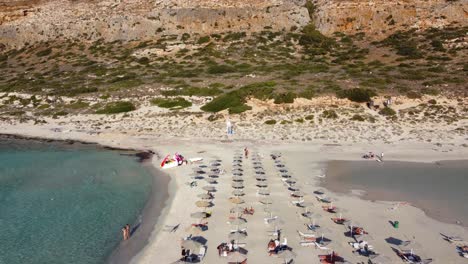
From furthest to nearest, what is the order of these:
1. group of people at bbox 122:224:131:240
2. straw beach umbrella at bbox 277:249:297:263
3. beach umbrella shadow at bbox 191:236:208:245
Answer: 1. group of people at bbox 122:224:131:240
2. beach umbrella shadow at bbox 191:236:208:245
3. straw beach umbrella at bbox 277:249:297:263

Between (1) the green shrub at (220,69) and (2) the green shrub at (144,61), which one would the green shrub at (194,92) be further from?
(2) the green shrub at (144,61)

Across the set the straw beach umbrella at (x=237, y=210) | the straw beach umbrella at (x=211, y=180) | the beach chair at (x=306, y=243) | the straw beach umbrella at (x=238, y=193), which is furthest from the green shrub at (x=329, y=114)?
the beach chair at (x=306, y=243)

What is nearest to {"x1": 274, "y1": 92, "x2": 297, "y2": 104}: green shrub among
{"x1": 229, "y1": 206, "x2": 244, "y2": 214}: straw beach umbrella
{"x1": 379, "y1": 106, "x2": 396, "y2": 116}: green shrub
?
{"x1": 379, "y1": 106, "x2": 396, "y2": 116}: green shrub

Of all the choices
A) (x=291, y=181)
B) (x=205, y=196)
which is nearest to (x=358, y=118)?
(x=291, y=181)

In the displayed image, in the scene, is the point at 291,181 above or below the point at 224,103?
below

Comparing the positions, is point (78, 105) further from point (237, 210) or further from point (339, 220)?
point (339, 220)

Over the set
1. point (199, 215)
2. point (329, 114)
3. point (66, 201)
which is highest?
point (329, 114)

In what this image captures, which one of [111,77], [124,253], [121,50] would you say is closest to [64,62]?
[121,50]

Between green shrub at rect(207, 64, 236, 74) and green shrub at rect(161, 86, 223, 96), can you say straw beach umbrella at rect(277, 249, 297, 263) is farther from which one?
green shrub at rect(207, 64, 236, 74)
